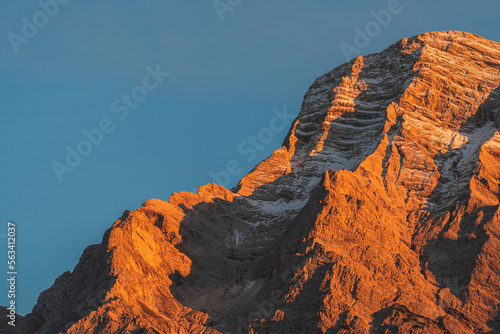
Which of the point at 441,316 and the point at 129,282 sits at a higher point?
the point at 129,282

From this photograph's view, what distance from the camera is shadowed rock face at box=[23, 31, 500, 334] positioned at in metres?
153

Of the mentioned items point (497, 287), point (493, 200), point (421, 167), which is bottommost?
point (497, 287)

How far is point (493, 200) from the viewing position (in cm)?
17850

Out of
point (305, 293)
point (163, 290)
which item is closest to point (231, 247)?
point (163, 290)

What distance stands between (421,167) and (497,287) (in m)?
39.1

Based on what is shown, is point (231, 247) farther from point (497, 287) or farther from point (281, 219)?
point (497, 287)

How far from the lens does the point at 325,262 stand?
157875 millimetres

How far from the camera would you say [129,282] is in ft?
538

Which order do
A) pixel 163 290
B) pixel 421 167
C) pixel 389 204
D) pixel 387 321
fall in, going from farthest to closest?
pixel 421 167 < pixel 389 204 < pixel 163 290 < pixel 387 321

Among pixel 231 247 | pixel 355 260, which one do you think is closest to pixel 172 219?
pixel 231 247

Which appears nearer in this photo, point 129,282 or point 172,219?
point 129,282

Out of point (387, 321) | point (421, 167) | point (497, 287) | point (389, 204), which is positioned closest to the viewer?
point (387, 321)

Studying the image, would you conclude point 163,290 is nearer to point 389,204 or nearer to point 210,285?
point 210,285

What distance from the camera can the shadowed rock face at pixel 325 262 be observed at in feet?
503
